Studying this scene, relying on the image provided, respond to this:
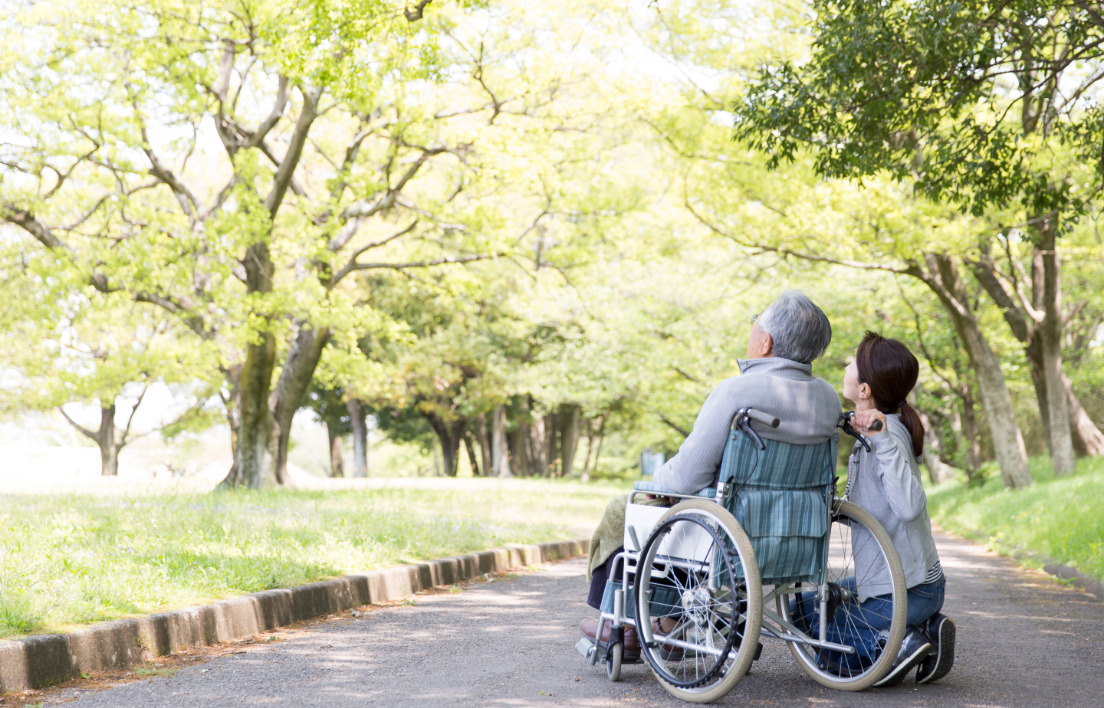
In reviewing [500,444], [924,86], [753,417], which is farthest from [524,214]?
[753,417]

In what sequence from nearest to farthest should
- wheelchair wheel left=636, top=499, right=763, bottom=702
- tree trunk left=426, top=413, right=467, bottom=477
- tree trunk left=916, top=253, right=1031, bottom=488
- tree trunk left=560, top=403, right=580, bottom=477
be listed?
wheelchair wheel left=636, top=499, right=763, bottom=702, tree trunk left=916, top=253, right=1031, bottom=488, tree trunk left=560, top=403, right=580, bottom=477, tree trunk left=426, top=413, right=467, bottom=477

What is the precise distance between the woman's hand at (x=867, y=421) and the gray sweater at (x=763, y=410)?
→ 304 millimetres

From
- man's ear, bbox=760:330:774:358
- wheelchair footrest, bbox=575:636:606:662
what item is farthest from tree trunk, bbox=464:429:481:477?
man's ear, bbox=760:330:774:358

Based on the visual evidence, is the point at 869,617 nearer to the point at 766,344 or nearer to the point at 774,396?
the point at 774,396

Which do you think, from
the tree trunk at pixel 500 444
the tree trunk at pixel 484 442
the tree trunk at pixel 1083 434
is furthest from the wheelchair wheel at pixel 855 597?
→ the tree trunk at pixel 484 442

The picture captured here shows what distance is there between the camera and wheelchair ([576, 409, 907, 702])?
3.57 meters

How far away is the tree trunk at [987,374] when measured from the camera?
15.5 m

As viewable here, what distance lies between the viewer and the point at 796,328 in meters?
3.86

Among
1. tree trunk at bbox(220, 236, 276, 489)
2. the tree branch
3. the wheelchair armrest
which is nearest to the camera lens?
the wheelchair armrest

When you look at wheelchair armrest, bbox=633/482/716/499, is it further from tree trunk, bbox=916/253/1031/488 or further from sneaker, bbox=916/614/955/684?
tree trunk, bbox=916/253/1031/488

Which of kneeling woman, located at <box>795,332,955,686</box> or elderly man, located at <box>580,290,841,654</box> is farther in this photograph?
kneeling woman, located at <box>795,332,955,686</box>

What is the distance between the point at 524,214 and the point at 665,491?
870 inches

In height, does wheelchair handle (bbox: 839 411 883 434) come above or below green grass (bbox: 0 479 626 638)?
above

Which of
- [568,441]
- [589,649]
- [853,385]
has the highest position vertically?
[568,441]
